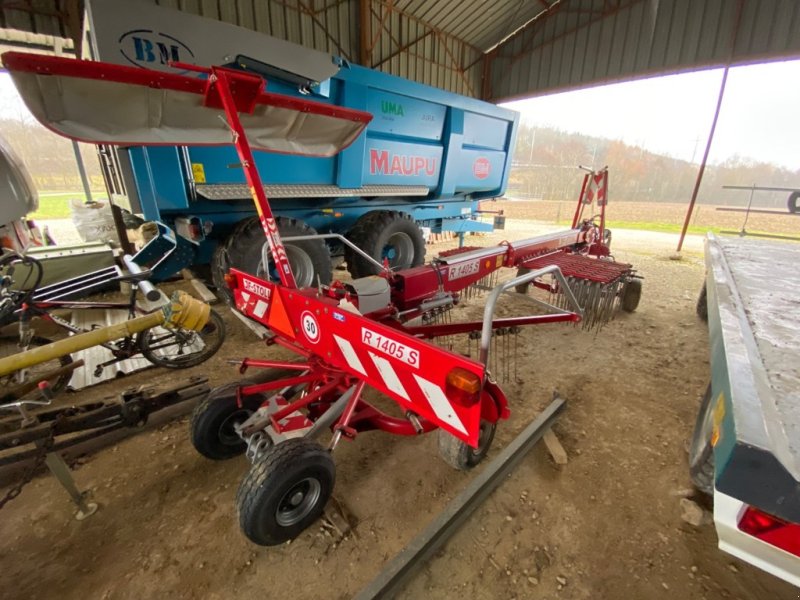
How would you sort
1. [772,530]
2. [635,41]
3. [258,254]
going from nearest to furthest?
1. [772,530]
2. [258,254]
3. [635,41]

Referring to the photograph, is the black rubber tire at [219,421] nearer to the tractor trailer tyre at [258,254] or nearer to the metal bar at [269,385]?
the metal bar at [269,385]

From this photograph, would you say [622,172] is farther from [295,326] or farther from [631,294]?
[295,326]

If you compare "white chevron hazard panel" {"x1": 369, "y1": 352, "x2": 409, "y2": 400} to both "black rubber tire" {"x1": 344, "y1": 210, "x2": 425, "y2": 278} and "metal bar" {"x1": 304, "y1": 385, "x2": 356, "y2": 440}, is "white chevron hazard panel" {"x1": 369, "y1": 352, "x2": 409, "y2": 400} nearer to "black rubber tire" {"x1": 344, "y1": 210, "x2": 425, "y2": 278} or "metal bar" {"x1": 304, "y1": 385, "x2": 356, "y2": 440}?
"metal bar" {"x1": 304, "y1": 385, "x2": 356, "y2": 440}

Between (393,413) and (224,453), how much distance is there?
3.57 ft

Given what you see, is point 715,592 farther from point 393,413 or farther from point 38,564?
point 38,564

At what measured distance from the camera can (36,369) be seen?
9.73ft

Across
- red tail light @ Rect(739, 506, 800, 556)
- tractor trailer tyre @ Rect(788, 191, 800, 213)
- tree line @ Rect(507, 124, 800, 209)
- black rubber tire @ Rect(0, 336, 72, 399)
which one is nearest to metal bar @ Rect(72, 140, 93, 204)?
black rubber tire @ Rect(0, 336, 72, 399)

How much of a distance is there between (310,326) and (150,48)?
2.65 m

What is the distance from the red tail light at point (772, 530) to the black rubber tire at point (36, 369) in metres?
3.25

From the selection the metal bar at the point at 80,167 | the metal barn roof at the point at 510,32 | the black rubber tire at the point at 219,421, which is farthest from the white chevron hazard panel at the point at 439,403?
the metal barn roof at the point at 510,32

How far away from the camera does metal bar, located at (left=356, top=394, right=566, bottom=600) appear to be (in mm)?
1359

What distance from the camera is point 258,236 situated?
3363 millimetres

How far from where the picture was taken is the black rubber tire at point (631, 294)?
4.21m

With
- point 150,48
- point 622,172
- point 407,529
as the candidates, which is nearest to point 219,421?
point 407,529
